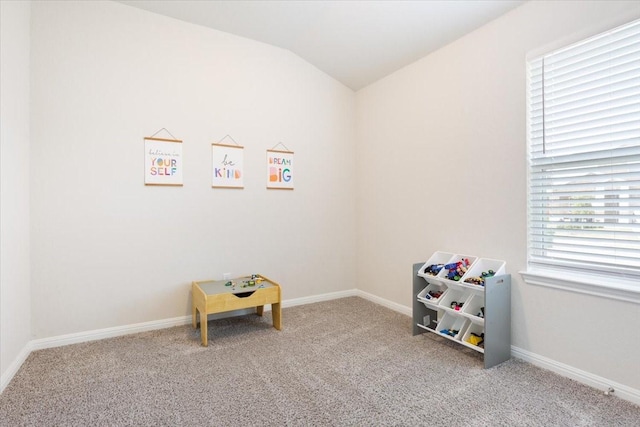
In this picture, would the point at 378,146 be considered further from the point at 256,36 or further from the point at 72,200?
the point at 72,200

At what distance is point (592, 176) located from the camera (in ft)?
6.58

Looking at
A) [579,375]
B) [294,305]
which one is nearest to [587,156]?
[579,375]

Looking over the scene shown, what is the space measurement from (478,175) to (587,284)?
40.0 inches

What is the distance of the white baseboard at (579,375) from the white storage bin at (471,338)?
0.23 m

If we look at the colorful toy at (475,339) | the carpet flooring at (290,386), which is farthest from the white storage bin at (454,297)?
the carpet flooring at (290,386)

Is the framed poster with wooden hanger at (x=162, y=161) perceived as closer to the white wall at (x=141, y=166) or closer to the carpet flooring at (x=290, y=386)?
the white wall at (x=141, y=166)

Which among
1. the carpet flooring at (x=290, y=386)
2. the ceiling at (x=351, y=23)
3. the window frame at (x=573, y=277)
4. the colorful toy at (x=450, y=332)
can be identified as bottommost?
the carpet flooring at (x=290, y=386)

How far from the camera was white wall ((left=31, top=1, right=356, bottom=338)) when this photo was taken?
2518 mm

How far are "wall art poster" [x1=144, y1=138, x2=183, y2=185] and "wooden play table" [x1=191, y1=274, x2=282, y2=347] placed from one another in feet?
3.16

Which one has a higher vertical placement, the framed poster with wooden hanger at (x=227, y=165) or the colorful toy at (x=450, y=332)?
the framed poster with wooden hanger at (x=227, y=165)

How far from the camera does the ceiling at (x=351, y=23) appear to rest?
250cm

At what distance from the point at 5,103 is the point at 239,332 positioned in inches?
88.4

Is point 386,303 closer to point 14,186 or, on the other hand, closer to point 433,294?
point 433,294

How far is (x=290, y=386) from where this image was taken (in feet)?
6.43
